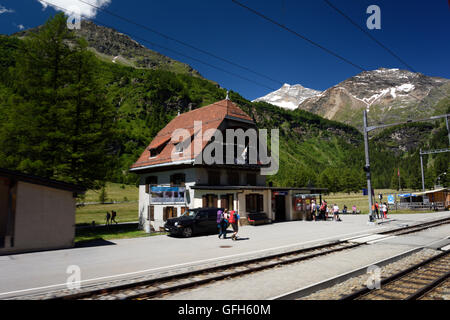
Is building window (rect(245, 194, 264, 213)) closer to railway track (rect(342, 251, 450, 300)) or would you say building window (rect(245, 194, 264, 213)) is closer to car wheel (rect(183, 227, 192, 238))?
car wheel (rect(183, 227, 192, 238))

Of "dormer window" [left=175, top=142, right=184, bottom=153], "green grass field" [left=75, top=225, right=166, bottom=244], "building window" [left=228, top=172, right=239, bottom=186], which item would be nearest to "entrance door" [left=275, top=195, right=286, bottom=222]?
"building window" [left=228, top=172, right=239, bottom=186]

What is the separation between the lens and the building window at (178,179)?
26.6 meters

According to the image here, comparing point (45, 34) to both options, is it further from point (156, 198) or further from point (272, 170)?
point (272, 170)

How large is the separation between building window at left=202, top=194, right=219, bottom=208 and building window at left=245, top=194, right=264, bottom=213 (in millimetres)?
2969

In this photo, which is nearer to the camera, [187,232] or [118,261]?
[118,261]

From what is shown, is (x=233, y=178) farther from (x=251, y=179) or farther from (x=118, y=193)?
(x=118, y=193)

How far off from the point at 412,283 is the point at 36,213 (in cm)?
1665

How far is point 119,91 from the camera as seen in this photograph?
177m

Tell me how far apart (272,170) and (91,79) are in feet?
66.0

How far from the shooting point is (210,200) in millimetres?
25453

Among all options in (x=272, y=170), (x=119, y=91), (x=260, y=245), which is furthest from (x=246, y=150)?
(x=119, y=91)

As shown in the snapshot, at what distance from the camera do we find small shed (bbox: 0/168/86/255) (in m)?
14.0

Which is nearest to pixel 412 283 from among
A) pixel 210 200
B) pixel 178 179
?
pixel 210 200

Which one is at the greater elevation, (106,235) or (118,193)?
(118,193)
